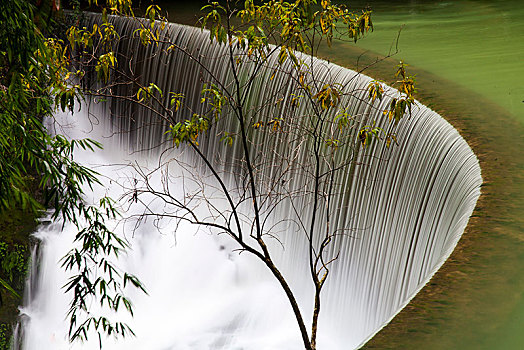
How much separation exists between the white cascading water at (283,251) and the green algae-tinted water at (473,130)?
7.1 inches

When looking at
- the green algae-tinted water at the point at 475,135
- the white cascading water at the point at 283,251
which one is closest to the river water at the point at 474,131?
the green algae-tinted water at the point at 475,135

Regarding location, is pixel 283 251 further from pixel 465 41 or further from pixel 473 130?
pixel 465 41

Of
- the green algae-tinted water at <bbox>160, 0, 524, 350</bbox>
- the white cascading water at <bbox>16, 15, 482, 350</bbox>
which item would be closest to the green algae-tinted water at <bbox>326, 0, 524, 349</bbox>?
the green algae-tinted water at <bbox>160, 0, 524, 350</bbox>

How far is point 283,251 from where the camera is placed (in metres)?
8.62

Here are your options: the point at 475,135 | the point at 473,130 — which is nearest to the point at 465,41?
the point at 473,130

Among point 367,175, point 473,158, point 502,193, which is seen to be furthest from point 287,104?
point 502,193

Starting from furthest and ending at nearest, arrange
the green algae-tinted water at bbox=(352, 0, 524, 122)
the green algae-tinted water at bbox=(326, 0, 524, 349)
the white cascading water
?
the green algae-tinted water at bbox=(352, 0, 524, 122)
the white cascading water
the green algae-tinted water at bbox=(326, 0, 524, 349)

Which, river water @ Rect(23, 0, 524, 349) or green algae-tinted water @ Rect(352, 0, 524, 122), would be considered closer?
river water @ Rect(23, 0, 524, 349)

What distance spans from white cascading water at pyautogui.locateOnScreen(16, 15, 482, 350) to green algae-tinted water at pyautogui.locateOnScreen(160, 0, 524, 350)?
0.18 metres

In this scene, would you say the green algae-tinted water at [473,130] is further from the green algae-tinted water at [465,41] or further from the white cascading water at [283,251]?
the white cascading water at [283,251]

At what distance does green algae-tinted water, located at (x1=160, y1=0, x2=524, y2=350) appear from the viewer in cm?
347

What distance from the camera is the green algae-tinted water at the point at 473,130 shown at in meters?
Result: 3.47

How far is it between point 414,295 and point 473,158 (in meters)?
2.11

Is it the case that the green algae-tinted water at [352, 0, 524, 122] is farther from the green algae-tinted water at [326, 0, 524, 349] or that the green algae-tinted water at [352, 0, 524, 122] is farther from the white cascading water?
the white cascading water
